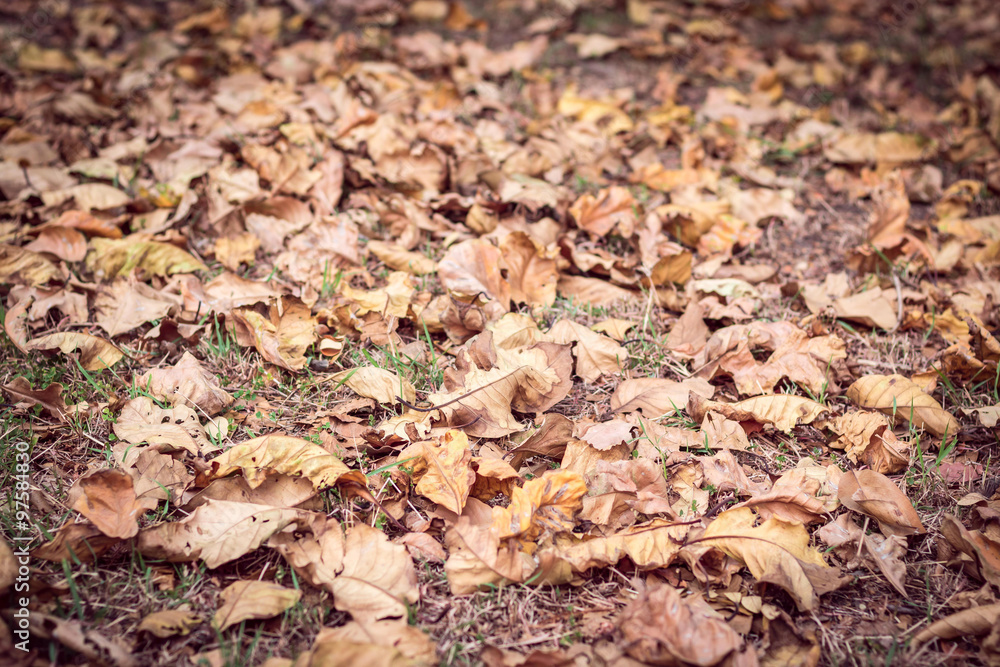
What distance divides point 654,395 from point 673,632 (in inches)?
26.9

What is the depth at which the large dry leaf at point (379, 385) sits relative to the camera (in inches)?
65.6

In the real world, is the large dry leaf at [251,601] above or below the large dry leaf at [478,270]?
below

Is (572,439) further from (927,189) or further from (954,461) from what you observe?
(927,189)

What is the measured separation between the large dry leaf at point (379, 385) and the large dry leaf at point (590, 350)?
454 mm

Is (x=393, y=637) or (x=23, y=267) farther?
(x=23, y=267)

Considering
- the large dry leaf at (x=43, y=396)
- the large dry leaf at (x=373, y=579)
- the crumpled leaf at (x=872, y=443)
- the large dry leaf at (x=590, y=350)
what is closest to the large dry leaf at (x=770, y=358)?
the crumpled leaf at (x=872, y=443)

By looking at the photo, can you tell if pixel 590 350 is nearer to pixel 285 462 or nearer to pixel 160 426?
pixel 285 462

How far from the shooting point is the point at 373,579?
1252 millimetres

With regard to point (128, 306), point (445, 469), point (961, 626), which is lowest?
point (961, 626)

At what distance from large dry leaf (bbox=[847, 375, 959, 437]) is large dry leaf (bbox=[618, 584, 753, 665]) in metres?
0.88

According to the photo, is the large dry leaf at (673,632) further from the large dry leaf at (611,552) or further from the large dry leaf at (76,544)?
the large dry leaf at (76,544)

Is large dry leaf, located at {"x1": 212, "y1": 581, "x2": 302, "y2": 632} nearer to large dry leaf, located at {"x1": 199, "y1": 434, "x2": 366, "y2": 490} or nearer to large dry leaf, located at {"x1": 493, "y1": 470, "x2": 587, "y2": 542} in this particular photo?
large dry leaf, located at {"x1": 199, "y1": 434, "x2": 366, "y2": 490}

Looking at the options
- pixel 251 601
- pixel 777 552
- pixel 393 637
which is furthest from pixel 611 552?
pixel 251 601

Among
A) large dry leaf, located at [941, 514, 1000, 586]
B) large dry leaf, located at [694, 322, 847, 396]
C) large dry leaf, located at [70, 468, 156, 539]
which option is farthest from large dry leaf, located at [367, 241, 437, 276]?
large dry leaf, located at [941, 514, 1000, 586]
